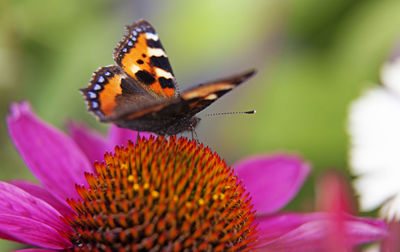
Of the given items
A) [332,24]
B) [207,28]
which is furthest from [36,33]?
[332,24]

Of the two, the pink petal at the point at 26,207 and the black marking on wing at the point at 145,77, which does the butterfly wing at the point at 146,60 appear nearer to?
the black marking on wing at the point at 145,77

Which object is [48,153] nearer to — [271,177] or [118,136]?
[118,136]

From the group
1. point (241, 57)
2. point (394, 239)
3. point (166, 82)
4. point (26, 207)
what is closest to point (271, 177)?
point (166, 82)

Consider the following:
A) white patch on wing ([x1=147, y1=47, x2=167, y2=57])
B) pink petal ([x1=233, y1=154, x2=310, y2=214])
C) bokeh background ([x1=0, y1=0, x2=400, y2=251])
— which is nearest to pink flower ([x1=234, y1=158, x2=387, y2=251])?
pink petal ([x1=233, y1=154, x2=310, y2=214])

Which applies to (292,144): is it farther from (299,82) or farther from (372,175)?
(372,175)

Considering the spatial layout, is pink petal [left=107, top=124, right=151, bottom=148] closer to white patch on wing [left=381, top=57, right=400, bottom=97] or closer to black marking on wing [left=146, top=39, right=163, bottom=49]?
black marking on wing [left=146, top=39, right=163, bottom=49]

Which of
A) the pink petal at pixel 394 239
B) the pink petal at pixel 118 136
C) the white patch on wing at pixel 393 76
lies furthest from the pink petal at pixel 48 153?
the white patch on wing at pixel 393 76
